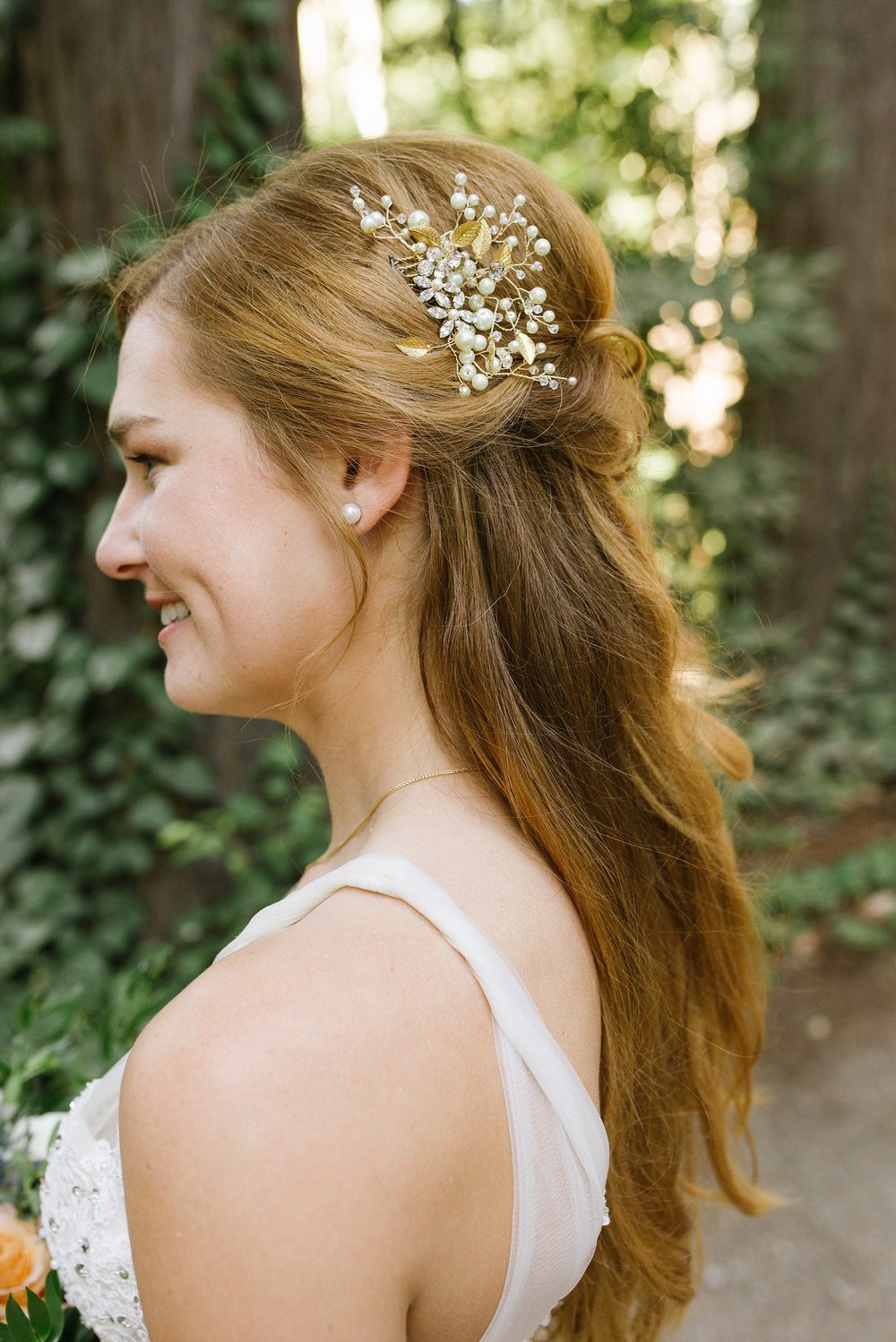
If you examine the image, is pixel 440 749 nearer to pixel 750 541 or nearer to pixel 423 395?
pixel 423 395

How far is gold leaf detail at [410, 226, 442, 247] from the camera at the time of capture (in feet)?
4.40

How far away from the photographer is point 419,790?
4.36ft

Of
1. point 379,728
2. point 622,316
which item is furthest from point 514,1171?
point 622,316

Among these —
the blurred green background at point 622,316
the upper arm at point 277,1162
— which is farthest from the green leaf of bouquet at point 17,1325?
the blurred green background at point 622,316

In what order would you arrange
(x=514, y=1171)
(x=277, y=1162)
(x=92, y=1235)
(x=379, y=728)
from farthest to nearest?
(x=379, y=728) → (x=92, y=1235) → (x=514, y=1171) → (x=277, y=1162)

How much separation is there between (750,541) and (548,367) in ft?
14.8

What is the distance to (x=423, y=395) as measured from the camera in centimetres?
133

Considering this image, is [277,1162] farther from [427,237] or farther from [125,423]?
[427,237]

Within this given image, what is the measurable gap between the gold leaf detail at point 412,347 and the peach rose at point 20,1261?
1.20 m

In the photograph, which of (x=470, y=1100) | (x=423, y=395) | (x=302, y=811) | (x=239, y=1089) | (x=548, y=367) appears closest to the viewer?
(x=239, y=1089)

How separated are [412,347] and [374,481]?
0.58ft

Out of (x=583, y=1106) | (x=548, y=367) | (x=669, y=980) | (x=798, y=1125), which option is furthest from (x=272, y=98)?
(x=798, y=1125)

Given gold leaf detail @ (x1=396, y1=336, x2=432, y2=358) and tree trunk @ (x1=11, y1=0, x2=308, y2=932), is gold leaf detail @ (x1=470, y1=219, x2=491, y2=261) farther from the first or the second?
tree trunk @ (x1=11, y1=0, x2=308, y2=932)

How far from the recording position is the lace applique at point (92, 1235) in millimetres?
Answer: 1184
